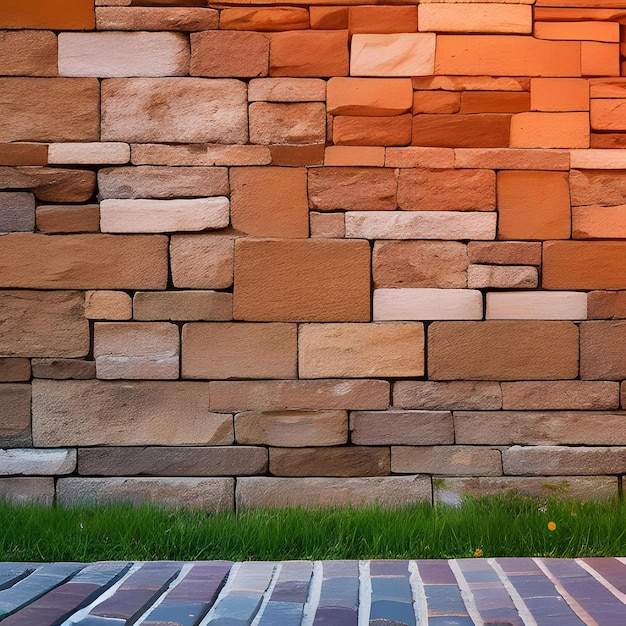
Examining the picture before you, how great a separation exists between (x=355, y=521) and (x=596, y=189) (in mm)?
1903

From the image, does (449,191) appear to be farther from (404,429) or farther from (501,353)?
(404,429)

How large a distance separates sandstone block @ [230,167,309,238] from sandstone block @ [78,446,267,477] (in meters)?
1.03

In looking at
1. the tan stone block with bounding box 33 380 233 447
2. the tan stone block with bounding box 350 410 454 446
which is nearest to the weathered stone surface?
the tan stone block with bounding box 33 380 233 447

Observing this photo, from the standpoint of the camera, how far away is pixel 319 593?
84.0 inches

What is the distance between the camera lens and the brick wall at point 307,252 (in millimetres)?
2949

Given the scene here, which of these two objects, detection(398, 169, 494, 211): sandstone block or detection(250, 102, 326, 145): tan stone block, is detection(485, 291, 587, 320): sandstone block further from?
detection(250, 102, 326, 145): tan stone block

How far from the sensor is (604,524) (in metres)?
2.63

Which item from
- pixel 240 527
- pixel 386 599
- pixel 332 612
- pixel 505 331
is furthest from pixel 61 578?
pixel 505 331

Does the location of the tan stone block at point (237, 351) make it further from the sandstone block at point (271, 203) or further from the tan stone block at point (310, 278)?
the sandstone block at point (271, 203)

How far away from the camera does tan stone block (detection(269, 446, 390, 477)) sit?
296cm

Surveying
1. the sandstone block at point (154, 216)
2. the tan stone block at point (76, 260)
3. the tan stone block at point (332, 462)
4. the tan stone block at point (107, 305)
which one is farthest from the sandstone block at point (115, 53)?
the tan stone block at point (332, 462)

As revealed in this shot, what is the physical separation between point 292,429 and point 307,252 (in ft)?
2.73

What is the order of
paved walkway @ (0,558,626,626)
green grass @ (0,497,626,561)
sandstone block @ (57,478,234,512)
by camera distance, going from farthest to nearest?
sandstone block @ (57,478,234,512) → green grass @ (0,497,626,561) → paved walkway @ (0,558,626,626)

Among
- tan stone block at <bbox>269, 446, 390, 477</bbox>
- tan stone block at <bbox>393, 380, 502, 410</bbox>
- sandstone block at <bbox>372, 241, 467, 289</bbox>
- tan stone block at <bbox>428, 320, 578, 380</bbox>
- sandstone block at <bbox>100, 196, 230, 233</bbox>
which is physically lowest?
tan stone block at <bbox>269, 446, 390, 477</bbox>
